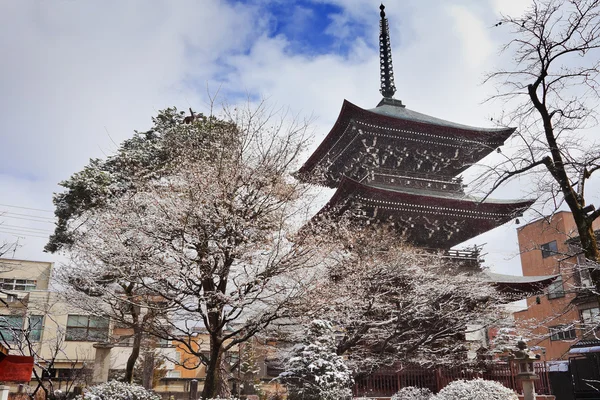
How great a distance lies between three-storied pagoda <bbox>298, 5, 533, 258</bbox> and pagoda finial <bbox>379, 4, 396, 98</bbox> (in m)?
2.26

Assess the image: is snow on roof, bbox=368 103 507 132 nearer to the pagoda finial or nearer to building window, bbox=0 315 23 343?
the pagoda finial

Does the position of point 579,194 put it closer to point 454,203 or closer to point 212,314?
point 212,314

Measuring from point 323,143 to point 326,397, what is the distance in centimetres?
1401

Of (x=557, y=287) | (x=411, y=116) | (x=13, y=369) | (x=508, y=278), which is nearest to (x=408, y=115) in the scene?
(x=411, y=116)

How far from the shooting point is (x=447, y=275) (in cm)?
1767

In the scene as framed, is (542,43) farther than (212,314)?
No

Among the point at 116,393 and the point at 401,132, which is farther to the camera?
the point at 401,132

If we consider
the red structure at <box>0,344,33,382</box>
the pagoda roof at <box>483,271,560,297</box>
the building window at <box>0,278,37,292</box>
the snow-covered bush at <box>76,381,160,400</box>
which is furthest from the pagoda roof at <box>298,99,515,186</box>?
the building window at <box>0,278,37,292</box>

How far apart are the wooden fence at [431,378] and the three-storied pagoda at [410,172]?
532 centimetres

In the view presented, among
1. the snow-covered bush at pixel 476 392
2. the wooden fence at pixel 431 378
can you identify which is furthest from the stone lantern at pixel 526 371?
the wooden fence at pixel 431 378

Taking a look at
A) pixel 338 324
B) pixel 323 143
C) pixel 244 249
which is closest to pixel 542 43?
pixel 244 249

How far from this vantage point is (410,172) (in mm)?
21391

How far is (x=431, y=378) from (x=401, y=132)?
10.3 m

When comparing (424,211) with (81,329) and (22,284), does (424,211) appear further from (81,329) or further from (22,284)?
(22,284)
